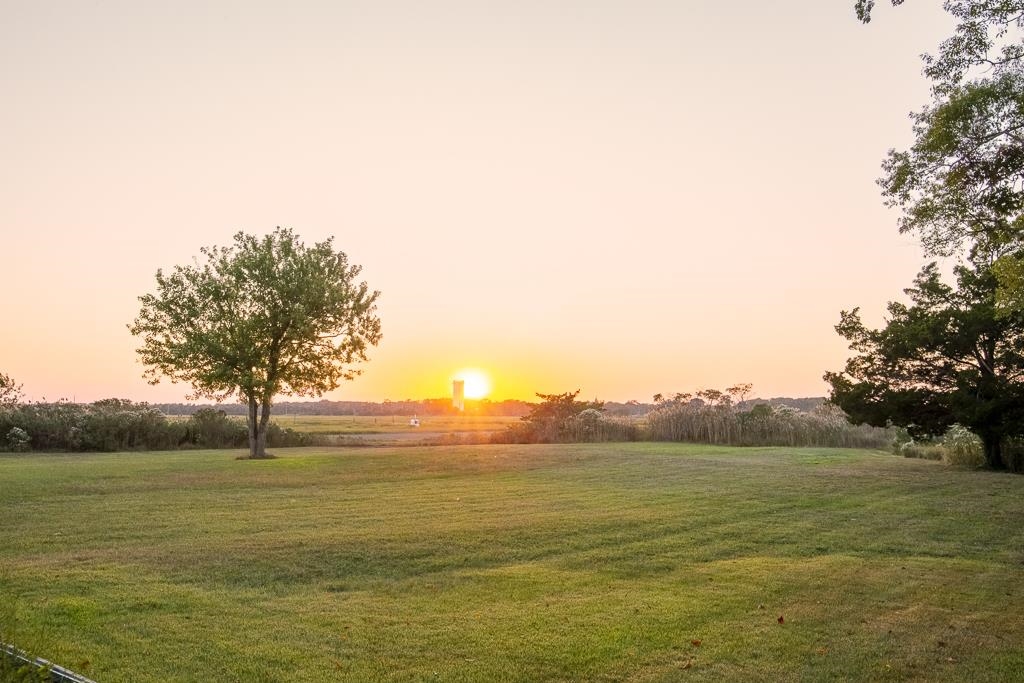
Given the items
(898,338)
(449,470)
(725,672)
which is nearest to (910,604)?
(725,672)

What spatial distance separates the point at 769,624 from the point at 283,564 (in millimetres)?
6207

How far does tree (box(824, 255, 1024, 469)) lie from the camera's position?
22.3 m

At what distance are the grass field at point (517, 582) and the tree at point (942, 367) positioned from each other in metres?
5.06

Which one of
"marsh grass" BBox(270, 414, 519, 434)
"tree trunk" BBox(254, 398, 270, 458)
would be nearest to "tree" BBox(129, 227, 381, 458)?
"tree trunk" BBox(254, 398, 270, 458)

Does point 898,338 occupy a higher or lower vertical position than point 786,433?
higher

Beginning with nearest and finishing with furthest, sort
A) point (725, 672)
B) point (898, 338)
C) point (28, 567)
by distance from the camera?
point (725, 672) → point (28, 567) → point (898, 338)

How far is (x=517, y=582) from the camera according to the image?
8.87 m

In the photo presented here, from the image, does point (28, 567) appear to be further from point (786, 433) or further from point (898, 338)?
point (786, 433)

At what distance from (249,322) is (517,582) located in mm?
23404

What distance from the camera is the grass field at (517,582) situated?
631 cm

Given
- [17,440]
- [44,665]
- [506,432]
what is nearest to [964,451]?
[506,432]

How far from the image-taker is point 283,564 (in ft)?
31.8

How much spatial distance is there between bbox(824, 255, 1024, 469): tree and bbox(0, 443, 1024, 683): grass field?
5060 mm

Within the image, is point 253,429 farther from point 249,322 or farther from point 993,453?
point 993,453
